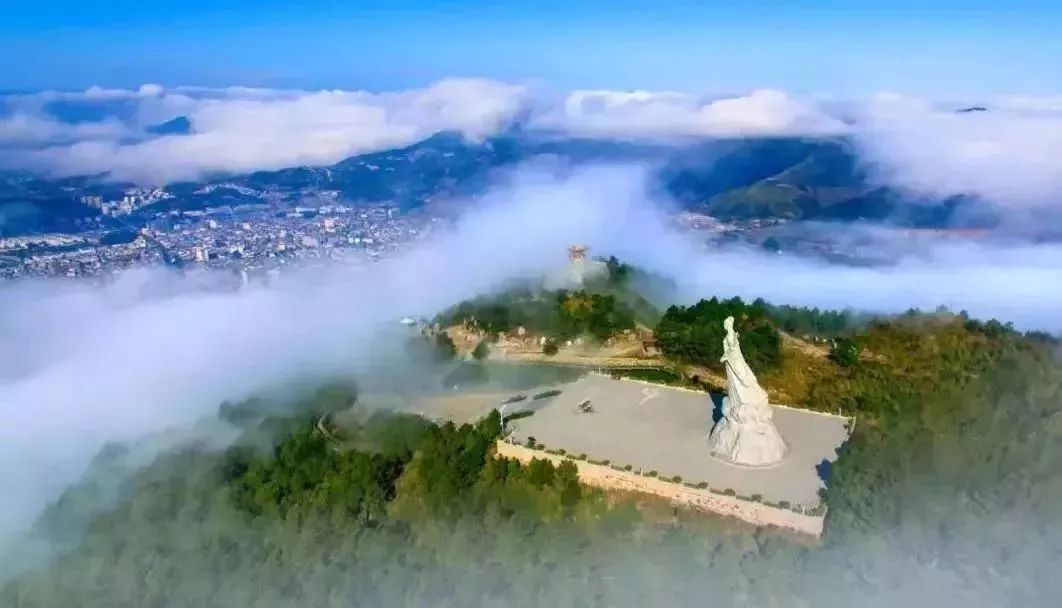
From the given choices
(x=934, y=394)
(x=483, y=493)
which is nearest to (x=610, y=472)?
(x=483, y=493)

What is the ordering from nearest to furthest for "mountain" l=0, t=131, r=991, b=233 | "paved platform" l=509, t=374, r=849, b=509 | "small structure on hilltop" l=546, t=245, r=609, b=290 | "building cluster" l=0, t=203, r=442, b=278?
1. "paved platform" l=509, t=374, r=849, b=509
2. "building cluster" l=0, t=203, r=442, b=278
3. "mountain" l=0, t=131, r=991, b=233
4. "small structure on hilltop" l=546, t=245, r=609, b=290

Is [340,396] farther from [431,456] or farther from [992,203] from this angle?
[992,203]

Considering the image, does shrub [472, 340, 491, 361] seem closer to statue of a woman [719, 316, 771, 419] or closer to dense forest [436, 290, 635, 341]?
dense forest [436, 290, 635, 341]

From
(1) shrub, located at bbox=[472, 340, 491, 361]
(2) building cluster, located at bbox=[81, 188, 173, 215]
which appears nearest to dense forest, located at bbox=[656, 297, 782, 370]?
(1) shrub, located at bbox=[472, 340, 491, 361]

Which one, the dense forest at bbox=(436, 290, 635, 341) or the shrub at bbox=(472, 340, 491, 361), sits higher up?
the dense forest at bbox=(436, 290, 635, 341)

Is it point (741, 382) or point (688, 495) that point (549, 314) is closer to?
point (741, 382)

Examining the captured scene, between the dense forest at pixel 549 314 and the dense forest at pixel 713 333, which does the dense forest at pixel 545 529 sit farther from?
the dense forest at pixel 549 314
